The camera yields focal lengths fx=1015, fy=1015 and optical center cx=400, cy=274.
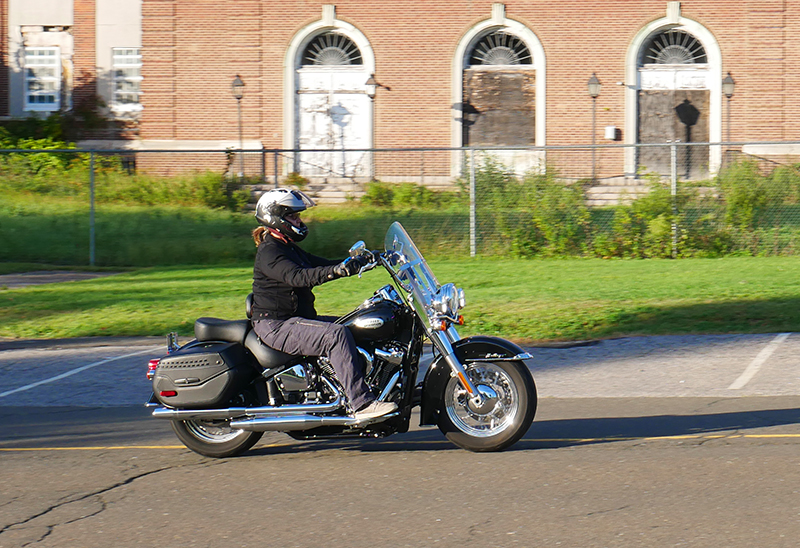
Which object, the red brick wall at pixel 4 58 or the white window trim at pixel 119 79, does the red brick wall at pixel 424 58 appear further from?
the red brick wall at pixel 4 58

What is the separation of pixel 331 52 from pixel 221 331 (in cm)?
2716

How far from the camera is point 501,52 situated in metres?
32.3

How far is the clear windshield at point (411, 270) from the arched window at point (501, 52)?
26.5 meters

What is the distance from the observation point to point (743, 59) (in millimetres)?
31359

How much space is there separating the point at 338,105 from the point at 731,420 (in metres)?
26.4

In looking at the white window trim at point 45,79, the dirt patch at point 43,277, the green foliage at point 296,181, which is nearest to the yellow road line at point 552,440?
the dirt patch at point 43,277

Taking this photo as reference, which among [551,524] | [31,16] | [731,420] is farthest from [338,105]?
[551,524]

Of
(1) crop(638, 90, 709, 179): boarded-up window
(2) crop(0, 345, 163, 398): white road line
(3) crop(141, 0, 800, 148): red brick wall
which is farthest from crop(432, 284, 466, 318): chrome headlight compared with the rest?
(1) crop(638, 90, 709, 179): boarded-up window

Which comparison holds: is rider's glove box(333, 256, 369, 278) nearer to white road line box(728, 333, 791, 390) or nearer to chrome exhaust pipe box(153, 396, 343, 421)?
chrome exhaust pipe box(153, 396, 343, 421)

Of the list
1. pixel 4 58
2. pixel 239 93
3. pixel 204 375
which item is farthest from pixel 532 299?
pixel 4 58

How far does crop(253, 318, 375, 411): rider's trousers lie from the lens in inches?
251

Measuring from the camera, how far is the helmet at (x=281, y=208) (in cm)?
657

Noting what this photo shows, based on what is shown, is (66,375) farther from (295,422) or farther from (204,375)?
(295,422)

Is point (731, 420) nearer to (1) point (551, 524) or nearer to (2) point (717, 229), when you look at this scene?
(1) point (551, 524)
